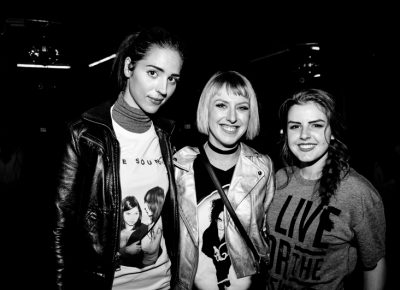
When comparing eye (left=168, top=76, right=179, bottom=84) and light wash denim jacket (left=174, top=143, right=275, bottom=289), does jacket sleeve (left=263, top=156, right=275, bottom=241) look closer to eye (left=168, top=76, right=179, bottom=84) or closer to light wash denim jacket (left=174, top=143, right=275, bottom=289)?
light wash denim jacket (left=174, top=143, right=275, bottom=289)

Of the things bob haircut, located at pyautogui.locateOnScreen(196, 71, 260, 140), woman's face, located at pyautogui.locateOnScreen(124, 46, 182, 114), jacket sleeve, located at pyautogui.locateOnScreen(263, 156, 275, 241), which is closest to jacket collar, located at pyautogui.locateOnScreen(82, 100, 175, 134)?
woman's face, located at pyautogui.locateOnScreen(124, 46, 182, 114)

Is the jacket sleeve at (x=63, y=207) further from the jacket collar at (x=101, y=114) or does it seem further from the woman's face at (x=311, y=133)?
the woman's face at (x=311, y=133)

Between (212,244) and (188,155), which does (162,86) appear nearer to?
(188,155)

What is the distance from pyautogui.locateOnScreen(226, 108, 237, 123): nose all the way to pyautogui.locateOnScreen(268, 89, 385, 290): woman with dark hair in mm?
391

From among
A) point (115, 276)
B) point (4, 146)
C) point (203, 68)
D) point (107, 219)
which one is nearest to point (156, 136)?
point (107, 219)

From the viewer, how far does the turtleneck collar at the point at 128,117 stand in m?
1.83

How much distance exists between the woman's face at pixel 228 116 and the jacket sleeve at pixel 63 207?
101 cm

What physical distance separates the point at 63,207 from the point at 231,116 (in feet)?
4.03

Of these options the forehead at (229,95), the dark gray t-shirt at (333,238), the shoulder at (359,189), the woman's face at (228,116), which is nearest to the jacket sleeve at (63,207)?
the woman's face at (228,116)

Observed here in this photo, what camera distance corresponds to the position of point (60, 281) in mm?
1521

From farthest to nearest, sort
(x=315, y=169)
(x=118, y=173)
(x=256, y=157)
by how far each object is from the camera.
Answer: (x=256, y=157) → (x=315, y=169) → (x=118, y=173)

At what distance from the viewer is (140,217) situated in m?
1.72

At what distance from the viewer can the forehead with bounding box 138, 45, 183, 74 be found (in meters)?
1.78

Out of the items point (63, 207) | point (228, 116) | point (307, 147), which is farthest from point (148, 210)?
point (307, 147)
